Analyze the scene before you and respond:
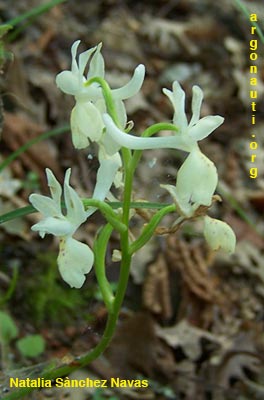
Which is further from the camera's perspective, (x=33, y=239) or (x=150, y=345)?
(x=33, y=239)

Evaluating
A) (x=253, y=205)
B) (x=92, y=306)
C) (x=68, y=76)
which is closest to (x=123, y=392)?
(x=92, y=306)

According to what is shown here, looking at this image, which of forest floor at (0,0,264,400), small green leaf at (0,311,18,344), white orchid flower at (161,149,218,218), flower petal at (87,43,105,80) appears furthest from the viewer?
forest floor at (0,0,264,400)

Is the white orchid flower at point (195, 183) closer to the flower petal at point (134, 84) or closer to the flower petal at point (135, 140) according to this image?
the flower petal at point (135, 140)

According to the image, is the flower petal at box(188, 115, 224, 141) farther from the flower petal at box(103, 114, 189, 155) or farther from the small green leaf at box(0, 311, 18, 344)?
the small green leaf at box(0, 311, 18, 344)

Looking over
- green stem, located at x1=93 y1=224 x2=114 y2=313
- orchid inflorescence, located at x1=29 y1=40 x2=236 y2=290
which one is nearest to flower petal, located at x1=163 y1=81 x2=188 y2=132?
orchid inflorescence, located at x1=29 y1=40 x2=236 y2=290

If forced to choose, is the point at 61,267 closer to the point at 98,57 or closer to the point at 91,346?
the point at 98,57

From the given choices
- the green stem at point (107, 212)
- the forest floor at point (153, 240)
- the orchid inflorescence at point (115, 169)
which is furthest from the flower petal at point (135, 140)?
the forest floor at point (153, 240)

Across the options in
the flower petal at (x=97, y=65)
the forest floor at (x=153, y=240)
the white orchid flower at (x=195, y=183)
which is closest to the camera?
the white orchid flower at (x=195, y=183)

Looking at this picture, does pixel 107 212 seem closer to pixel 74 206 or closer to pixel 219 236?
pixel 74 206
